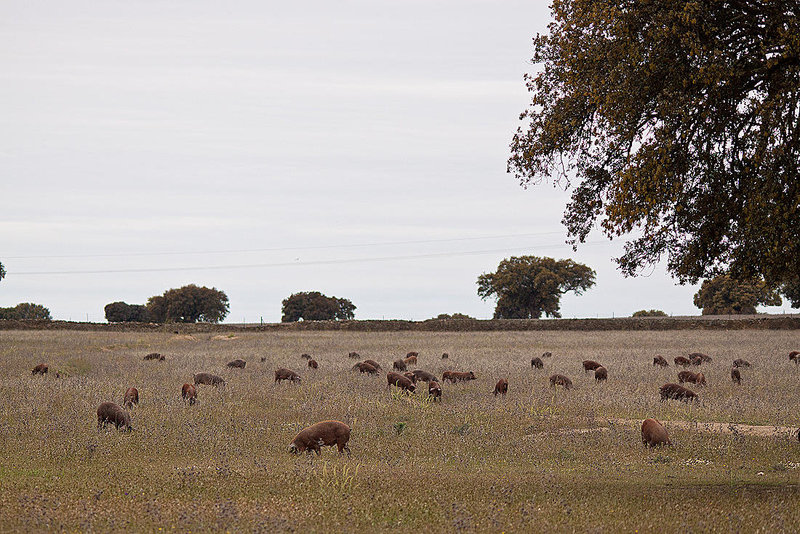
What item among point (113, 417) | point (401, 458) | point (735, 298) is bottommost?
point (401, 458)

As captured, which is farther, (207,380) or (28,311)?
(28,311)

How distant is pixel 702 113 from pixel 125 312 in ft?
454

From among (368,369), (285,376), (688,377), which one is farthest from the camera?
(368,369)

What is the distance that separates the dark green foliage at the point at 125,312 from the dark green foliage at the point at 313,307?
27019 millimetres

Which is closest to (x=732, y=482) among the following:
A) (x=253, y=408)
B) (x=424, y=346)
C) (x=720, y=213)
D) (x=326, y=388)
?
(x=720, y=213)

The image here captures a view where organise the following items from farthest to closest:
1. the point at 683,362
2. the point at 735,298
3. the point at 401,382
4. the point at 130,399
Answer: the point at 735,298 < the point at 683,362 < the point at 401,382 < the point at 130,399

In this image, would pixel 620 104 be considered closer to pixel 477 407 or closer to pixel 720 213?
pixel 720 213

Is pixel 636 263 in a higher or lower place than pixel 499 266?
lower

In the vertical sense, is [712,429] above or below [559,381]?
below

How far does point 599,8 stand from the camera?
47.2 ft

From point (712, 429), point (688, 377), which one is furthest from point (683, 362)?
point (712, 429)

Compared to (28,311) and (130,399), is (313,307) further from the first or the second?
(130,399)

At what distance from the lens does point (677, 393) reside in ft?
74.0

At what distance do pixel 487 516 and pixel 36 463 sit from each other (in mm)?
8944
